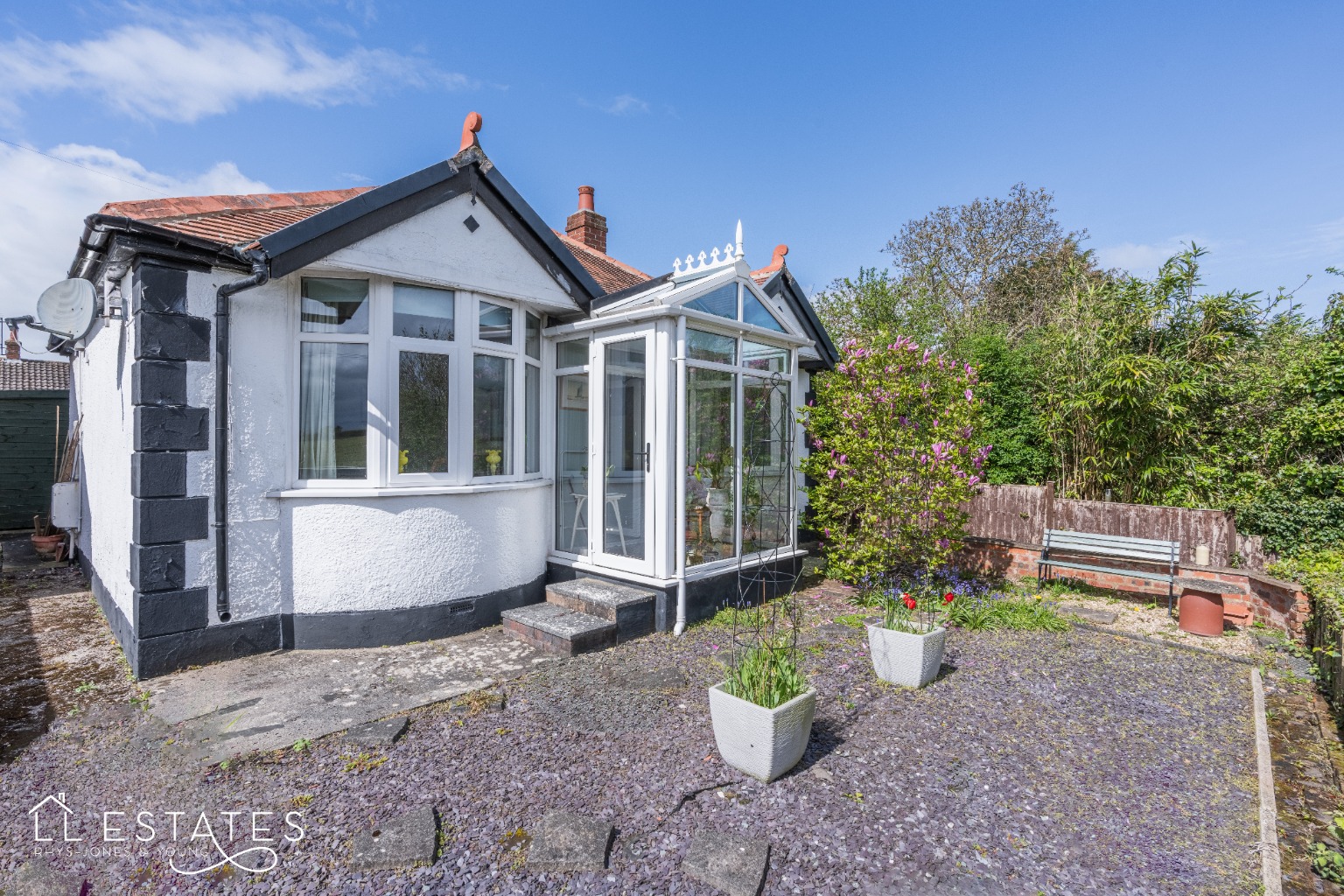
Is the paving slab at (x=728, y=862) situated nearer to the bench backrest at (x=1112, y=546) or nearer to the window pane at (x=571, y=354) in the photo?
the window pane at (x=571, y=354)

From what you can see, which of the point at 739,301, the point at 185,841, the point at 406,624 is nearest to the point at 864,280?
the point at 739,301

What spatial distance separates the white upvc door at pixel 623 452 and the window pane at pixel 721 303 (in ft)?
2.04

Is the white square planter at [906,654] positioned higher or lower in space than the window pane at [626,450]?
lower

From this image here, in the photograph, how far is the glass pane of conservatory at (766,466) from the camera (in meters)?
7.25

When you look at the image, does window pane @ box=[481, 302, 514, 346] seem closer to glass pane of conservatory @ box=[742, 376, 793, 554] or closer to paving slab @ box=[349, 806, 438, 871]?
glass pane of conservatory @ box=[742, 376, 793, 554]

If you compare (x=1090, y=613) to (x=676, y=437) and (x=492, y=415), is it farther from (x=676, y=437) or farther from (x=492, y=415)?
(x=492, y=415)

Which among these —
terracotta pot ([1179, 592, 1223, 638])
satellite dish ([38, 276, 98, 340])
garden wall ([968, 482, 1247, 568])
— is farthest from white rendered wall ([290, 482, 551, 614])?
terracotta pot ([1179, 592, 1223, 638])

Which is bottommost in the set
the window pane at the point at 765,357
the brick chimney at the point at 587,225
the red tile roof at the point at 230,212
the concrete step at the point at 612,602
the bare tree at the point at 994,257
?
the concrete step at the point at 612,602

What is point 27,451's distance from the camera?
12.2m

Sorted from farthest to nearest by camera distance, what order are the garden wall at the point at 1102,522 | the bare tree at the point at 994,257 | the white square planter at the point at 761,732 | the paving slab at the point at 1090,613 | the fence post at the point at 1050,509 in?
the bare tree at the point at 994,257 < the fence post at the point at 1050,509 < the garden wall at the point at 1102,522 < the paving slab at the point at 1090,613 < the white square planter at the point at 761,732

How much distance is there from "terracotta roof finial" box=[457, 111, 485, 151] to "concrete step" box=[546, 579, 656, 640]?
4.52 metres

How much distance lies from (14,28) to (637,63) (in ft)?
22.4

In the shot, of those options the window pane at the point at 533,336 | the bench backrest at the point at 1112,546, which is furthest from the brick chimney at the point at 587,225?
the bench backrest at the point at 1112,546

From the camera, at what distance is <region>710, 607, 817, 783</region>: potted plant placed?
11.3 ft
